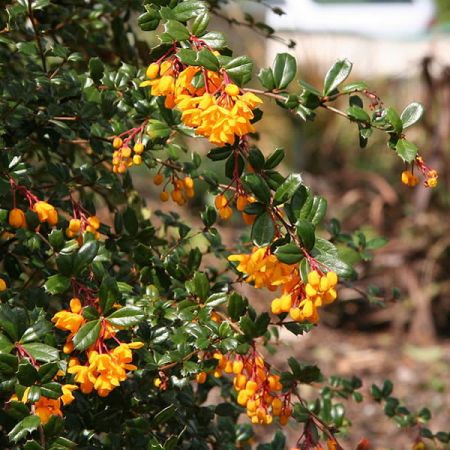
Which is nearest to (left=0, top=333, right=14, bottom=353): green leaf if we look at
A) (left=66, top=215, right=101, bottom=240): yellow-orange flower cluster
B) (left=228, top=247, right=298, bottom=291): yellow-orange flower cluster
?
(left=66, top=215, right=101, bottom=240): yellow-orange flower cluster

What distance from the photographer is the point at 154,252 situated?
1622 millimetres

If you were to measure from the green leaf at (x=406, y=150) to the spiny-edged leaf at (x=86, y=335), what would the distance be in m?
0.47

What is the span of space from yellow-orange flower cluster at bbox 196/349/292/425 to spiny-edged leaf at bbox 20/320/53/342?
0.27 m

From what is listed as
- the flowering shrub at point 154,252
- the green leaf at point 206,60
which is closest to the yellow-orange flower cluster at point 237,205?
the flowering shrub at point 154,252

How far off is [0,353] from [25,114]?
462 millimetres

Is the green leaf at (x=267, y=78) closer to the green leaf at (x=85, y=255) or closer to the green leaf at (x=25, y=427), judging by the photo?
the green leaf at (x=85, y=255)

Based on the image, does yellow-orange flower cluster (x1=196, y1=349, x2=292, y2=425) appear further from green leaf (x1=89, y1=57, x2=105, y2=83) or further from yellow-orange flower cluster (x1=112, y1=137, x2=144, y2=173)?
green leaf (x1=89, y1=57, x2=105, y2=83)

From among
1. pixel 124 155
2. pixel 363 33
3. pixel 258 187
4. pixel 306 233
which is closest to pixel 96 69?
pixel 124 155

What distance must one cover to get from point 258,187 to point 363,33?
811 centimetres

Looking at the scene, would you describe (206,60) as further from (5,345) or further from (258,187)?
(5,345)

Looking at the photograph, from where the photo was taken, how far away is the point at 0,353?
1153mm

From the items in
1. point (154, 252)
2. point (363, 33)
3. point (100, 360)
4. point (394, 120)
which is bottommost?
point (363, 33)

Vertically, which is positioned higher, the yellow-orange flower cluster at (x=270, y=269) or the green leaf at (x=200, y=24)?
the green leaf at (x=200, y=24)

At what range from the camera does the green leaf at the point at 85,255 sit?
123cm
